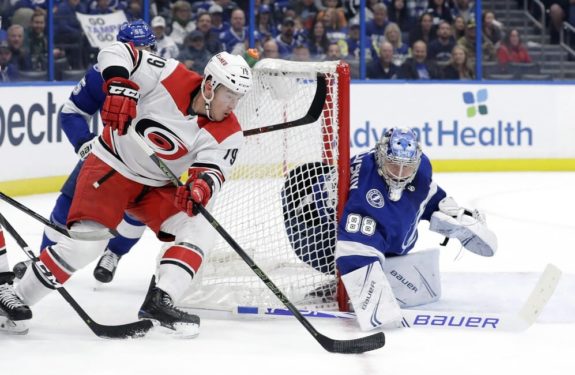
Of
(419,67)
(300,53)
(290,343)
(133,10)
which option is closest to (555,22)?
(419,67)

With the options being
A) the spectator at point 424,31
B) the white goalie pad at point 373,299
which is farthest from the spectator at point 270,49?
the white goalie pad at point 373,299

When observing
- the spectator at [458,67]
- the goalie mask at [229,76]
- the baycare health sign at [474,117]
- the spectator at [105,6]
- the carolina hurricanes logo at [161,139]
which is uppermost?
the goalie mask at [229,76]

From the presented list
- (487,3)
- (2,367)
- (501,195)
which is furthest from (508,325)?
(487,3)

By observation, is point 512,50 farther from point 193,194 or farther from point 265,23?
point 193,194

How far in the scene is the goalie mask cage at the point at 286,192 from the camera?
3.72 metres

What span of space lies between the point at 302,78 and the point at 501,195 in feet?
11.3

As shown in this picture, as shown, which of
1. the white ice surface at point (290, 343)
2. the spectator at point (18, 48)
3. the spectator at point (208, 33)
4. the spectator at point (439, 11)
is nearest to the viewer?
the white ice surface at point (290, 343)

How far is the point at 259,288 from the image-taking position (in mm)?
3867

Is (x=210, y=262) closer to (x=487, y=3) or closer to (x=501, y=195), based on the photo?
(x=501, y=195)

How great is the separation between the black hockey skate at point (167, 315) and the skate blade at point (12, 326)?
1.16ft

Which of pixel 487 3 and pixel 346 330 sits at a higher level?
pixel 487 3

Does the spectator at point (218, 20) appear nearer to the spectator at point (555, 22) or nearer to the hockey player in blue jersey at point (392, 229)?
the spectator at point (555, 22)

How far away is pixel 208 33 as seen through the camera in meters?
7.77

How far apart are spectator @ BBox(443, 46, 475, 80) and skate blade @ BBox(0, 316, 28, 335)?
18.2ft
